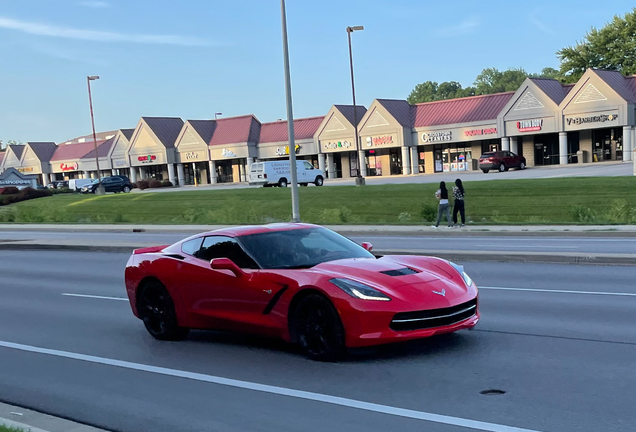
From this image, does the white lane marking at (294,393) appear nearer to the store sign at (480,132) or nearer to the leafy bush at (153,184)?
the store sign at (480,132)

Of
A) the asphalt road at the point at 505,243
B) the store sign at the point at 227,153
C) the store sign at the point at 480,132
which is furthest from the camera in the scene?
the store sign at the point at 227,153

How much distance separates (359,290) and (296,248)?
1350 millimetres

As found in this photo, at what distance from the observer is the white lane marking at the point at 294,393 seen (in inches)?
201

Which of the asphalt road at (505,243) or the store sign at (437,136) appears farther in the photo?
the store sign at (437,136)

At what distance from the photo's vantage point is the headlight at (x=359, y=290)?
6.80m

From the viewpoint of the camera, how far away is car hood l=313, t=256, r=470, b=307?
6918mm

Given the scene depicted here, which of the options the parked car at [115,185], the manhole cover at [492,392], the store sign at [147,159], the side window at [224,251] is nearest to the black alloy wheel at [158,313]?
the side window at [224,251]

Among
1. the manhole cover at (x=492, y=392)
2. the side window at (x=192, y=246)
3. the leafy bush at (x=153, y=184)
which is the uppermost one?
the leafy bush at (x=153, y=184)

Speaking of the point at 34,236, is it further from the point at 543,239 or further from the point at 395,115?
the point at 395,115

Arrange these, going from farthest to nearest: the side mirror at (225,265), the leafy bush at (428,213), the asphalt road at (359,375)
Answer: the leafy bush at (428,213), the side mirror at (225,265), the asphalt road at (359,375)

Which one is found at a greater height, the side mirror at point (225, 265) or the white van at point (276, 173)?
the white van at point (276, 173)

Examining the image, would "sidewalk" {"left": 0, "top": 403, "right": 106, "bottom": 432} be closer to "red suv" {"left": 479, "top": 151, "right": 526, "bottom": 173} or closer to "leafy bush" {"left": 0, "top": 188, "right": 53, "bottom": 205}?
"red suv" {"left": 479, "top": 151, "right": 526, "bottom": 173}

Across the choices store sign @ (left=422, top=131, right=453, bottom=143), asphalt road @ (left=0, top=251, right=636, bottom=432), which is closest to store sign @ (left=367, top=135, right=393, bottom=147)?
store sign @ (left=422, top=131, right=453, bottom=143)

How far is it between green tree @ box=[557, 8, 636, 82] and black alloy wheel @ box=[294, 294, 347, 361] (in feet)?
248
